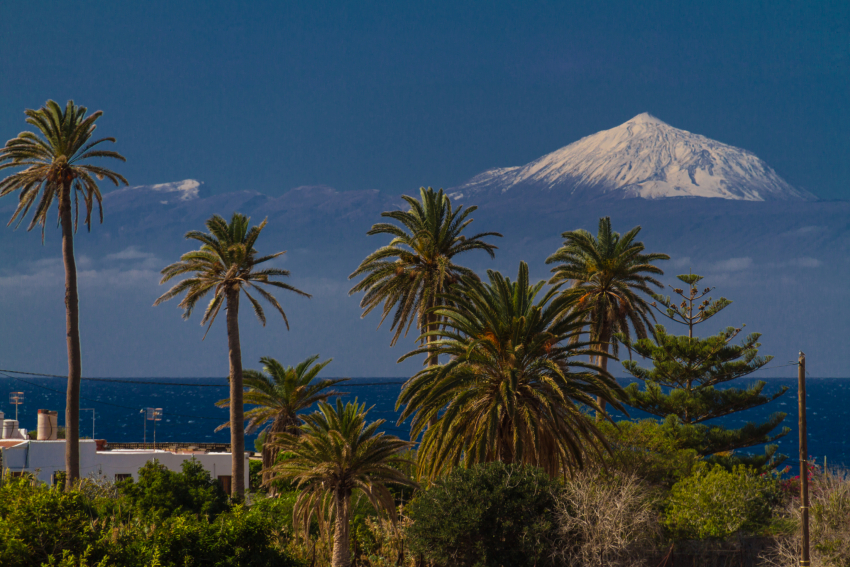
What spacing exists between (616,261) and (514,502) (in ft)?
67.4

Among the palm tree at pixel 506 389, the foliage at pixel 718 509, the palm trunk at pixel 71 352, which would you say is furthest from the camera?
the palm trunk at pixel 71 352

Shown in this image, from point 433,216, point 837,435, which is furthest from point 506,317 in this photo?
point 837,435

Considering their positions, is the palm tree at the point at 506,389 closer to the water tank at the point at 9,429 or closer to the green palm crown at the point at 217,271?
the green palm crown at the point at 217,271

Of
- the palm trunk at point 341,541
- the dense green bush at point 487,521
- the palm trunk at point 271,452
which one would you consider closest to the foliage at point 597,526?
the dense green bush at point 487,521

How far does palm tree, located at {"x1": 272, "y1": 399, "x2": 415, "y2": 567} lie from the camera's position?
27828 millimetres

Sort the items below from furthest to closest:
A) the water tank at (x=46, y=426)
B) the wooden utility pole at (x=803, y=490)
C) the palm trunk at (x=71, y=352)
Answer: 1. the water tank at (x=46, y=426)
2. the palm trunk at (x=71, y=352)
3. the wooden utility pole at (x=803, y=490)

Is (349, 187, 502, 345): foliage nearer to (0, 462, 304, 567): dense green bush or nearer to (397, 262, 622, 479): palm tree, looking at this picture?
(397, 262, 622, 479): palm tree

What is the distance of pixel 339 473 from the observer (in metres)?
28.3

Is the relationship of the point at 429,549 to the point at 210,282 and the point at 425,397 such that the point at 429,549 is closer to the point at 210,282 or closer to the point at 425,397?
the point at 425,397

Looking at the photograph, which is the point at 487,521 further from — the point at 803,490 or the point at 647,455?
the point at 647,455

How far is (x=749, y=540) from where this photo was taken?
30969 millimetres

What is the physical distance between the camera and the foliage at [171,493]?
30750 millimetres

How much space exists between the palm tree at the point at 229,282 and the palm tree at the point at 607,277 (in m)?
15.8

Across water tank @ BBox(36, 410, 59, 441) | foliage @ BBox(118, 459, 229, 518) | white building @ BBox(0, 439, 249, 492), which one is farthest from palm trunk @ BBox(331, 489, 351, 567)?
water tank @ BBox(36, 410, 59, 441)
